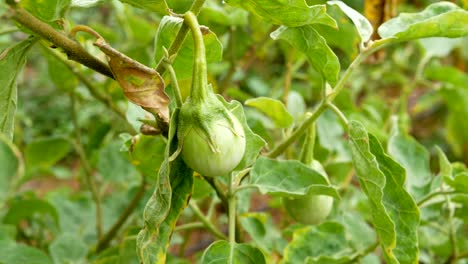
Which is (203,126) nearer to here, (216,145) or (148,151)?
(216,145)

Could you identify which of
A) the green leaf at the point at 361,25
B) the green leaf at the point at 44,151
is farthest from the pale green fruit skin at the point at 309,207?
the green leaf at the point at 44,151

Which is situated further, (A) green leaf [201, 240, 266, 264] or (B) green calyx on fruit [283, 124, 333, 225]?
(B) green calyx on fruit [283, 124, 333, 225]

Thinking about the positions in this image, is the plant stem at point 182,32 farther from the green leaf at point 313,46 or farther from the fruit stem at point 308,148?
the fruit stem at point 308,148

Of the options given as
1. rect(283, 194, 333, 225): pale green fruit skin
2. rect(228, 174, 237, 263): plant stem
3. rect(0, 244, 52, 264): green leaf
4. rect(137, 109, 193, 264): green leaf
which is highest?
rect(137, 109, 193, 264): green leaf

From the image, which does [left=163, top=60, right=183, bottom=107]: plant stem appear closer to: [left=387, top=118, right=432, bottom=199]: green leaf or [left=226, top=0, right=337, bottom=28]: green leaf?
[left=226, top=0, right=337, bottom=28]: green leaf

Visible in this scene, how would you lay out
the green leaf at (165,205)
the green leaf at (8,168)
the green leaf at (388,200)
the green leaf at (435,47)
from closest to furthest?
the green leaf at (8,168)
the green leaf at (165,205)
the green leaf at (388,200)
the green leaf at (435,47)

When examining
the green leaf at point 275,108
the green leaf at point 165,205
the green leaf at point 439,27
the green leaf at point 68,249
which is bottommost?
the green leaf at point 68,249

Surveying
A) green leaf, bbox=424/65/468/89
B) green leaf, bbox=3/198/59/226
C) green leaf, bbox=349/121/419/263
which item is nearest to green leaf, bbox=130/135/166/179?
green leaf, bbox=349/121/419/263
